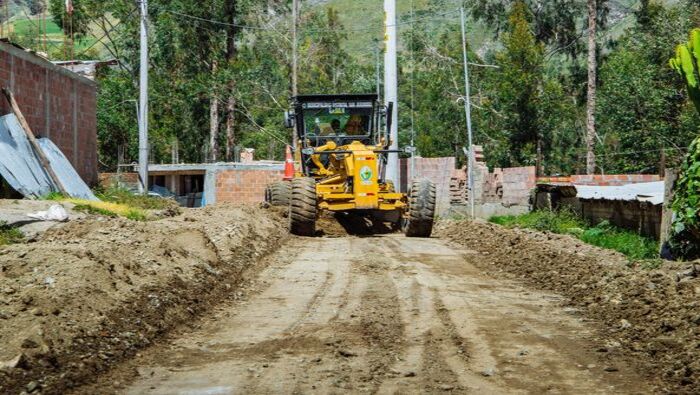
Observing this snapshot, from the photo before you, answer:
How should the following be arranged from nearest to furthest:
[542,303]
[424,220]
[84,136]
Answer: [542,303] → [424,220] → [84,136]

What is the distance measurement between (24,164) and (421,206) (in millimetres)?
8907

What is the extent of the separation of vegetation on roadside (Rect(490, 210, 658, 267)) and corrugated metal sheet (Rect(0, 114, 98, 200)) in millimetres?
11255

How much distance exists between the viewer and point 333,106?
71.7 feet

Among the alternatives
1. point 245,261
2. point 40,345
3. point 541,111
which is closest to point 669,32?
point 541,111

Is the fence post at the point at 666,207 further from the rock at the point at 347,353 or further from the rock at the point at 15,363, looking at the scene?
the rock at the point at 15,363

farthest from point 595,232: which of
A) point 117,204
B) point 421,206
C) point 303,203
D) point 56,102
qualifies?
point 56,102

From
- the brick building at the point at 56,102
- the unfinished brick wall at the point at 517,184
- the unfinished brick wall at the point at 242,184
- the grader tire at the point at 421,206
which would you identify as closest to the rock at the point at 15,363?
the grader tire at the point at 421,206

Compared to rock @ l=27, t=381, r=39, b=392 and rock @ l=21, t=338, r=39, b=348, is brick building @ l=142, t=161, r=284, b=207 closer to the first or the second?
rock @ l=21, t=338, r=39, b=348

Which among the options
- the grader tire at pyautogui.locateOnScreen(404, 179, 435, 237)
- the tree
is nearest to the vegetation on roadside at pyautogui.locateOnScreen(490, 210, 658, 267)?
the grader tire at pyautogui.locateOnScreen(404, 179, 435, 237)

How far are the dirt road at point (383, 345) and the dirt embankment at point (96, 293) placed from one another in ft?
1.15

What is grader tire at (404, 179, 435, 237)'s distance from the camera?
66.7 feet

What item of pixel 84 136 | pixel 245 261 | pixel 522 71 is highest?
pixel 522 71

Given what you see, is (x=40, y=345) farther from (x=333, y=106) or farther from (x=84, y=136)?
(x=84, y=136)

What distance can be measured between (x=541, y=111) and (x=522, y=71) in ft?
7.19
